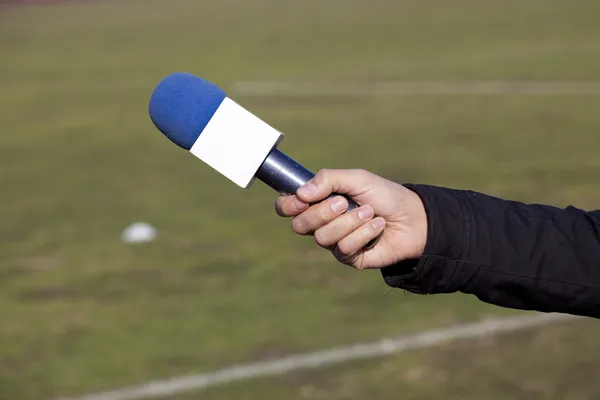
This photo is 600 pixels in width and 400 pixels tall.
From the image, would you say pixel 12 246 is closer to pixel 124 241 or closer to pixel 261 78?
pixel 124 241

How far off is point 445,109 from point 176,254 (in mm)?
7546

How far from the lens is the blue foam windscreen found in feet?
7.26

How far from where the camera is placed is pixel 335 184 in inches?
85.5

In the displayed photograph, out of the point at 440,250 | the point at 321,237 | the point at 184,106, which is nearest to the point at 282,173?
the point at 321,237

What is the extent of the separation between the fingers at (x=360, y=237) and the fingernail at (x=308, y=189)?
0.14 meters

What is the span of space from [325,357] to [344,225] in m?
3.56

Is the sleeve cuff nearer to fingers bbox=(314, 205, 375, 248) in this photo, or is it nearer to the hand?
the hand

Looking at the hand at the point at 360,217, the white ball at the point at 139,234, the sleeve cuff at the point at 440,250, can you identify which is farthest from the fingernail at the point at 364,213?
the white ball at the point at 139,234

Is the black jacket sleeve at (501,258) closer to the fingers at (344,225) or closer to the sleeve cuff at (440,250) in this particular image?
the sleeve cuff at (440,250)

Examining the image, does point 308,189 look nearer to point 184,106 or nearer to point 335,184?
point 335,184

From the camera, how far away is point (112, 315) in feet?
21.0

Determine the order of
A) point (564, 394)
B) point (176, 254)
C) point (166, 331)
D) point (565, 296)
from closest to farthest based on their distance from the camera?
point (565, 296), point (564, 394), point (166, 331), point (176, 254)

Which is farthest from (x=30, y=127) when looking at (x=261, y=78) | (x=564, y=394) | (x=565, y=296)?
(x=565, y=296)

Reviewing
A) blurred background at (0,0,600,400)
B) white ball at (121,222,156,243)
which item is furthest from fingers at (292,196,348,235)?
white ball at (121,222,156,243)
